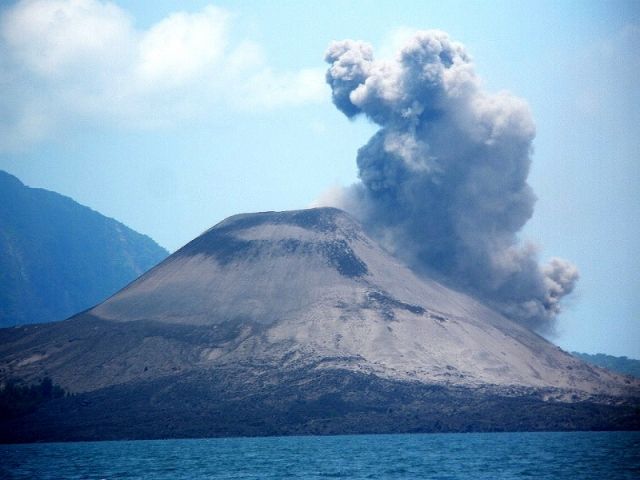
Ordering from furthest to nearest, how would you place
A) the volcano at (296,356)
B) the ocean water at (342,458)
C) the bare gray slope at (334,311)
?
the bare gray slope at (334,311) → the volcano at (296,356) → the ocean water at (342,458)

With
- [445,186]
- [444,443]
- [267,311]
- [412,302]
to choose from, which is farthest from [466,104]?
[444,443]

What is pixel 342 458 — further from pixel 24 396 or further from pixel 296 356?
pixel 24 396

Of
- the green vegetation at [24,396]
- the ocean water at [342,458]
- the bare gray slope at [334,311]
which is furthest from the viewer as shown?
the bare gray slope at [334,311]

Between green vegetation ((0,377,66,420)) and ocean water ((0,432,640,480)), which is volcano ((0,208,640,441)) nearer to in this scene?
green vegetation ((0,377,66,420))

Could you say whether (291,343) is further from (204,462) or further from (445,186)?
(204,462)

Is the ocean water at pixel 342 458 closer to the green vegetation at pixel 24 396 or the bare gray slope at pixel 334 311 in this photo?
the green vegetation at pixel 24 396

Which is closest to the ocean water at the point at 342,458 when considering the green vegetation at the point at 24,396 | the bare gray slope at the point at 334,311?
the green vegetation at the point at 24,396

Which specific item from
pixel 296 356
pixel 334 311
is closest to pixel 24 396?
pixel 296 356
